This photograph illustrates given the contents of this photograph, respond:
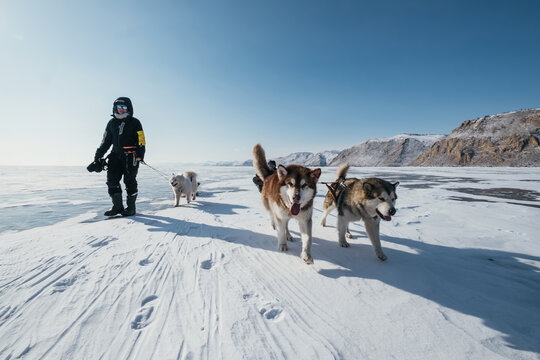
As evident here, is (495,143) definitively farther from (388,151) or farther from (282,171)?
(282,171)

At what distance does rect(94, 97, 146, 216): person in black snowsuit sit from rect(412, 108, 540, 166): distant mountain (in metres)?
86.9

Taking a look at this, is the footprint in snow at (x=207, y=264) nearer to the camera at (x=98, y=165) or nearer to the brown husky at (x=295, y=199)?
the brown husky at (x=295, y=199)

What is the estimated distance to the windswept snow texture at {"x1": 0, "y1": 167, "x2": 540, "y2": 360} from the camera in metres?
1.43

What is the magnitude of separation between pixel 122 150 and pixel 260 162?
3440 millimetres

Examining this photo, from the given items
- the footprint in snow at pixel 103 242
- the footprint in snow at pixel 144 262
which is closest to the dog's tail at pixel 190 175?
the footprint in snow at pixel 103 242

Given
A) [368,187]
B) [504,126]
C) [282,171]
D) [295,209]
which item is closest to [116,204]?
[282,171]

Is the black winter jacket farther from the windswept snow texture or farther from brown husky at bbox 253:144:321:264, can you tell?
brown husky at bbox 253:144:321:264

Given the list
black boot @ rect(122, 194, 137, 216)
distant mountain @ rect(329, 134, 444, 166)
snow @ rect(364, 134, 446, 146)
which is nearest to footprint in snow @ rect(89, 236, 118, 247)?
black boot @ rect(122, 194, 137, 216)

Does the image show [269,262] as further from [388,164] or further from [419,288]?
[388,164]

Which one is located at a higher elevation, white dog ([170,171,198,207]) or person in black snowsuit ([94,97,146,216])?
person in black snowsuit ([94,97,146,216])

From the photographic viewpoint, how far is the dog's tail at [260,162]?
4.38 m

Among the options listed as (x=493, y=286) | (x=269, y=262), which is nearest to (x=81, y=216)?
(x=269, y=262)

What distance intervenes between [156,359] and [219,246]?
1864 millimetres

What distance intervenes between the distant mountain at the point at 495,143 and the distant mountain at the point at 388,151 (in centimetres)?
2182
